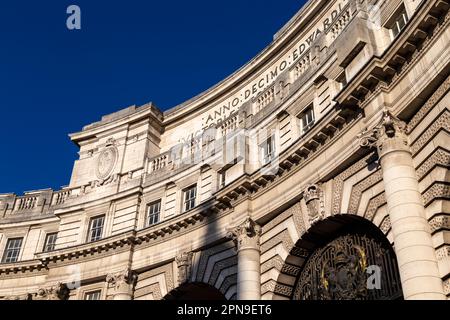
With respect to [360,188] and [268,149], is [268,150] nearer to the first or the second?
[268,149]

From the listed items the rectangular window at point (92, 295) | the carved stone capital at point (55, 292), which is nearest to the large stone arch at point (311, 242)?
the rectangular window at point (92, 295)

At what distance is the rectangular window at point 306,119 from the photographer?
81.5 ft

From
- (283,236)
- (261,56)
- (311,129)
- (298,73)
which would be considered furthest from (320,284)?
(261,56)

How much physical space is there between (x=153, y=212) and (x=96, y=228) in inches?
167

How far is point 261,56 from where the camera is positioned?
32500mm

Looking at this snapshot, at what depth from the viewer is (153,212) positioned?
3197 centimetres

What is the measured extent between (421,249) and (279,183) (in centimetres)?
930

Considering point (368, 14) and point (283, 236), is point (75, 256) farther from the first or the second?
point (368, 14)

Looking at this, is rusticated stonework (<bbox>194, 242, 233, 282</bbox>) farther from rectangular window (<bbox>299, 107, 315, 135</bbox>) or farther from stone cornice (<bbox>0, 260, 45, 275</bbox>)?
stone cornice (<bbox>0, 260, 45, 275</bbox>)

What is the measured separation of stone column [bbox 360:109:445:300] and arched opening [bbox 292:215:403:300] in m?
2.35

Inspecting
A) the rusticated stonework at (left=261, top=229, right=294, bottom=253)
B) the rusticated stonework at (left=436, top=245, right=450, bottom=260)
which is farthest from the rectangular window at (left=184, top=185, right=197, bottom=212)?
the rusticated stonework at (left=436, top=245, right=450, bottom=260)

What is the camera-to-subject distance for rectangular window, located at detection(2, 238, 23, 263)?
3668cm

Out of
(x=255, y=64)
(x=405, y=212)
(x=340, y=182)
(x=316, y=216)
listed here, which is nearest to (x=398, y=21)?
(x=340, y=182)

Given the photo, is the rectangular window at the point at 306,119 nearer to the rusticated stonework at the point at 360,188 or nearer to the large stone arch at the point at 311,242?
the large stone arch at the point at 311,242
